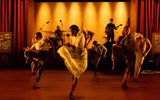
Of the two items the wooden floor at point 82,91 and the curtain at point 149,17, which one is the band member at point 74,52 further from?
the curtain at point 149,17

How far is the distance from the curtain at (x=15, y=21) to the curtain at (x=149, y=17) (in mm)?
4121

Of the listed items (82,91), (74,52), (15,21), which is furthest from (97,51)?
(74,52)

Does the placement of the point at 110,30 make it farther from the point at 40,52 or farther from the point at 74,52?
the point at 74,52

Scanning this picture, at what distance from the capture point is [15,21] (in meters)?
14.1

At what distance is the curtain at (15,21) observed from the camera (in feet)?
46.3

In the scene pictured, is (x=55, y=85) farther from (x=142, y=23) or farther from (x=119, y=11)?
(x=119, y=11)

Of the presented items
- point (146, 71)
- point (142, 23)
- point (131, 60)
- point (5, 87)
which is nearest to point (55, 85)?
point (5, 87)

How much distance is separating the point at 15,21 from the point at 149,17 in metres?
4.75

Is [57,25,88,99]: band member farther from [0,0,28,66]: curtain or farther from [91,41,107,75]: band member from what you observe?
[0,0,28,66]: curtain

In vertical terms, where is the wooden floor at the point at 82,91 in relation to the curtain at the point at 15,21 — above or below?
below

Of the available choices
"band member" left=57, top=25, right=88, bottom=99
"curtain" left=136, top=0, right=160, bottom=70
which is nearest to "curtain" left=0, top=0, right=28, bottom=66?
"curtain" left=136, top=0, right=160, bottom=70

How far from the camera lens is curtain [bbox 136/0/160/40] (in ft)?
45.0

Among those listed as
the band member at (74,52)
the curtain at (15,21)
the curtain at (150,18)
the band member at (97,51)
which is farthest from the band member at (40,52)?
the curtain at (150,18)

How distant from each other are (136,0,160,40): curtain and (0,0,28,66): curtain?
4.12 meters
